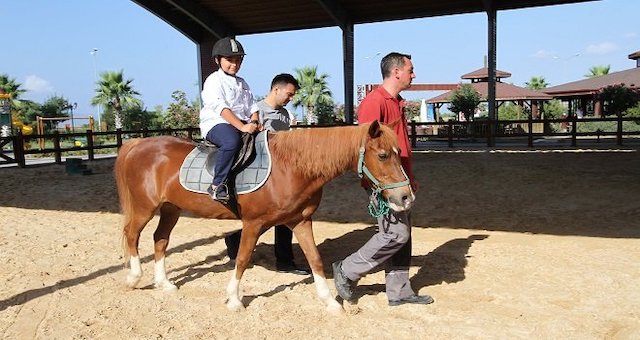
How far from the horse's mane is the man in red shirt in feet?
0.89

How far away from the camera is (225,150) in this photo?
374 cm

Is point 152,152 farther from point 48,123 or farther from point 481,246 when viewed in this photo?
point 48,123

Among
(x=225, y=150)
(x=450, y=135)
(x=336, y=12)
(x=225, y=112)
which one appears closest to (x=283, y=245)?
(x=225, y=150)

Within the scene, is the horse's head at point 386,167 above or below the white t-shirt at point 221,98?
below

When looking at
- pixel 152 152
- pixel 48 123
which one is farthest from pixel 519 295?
pixel 48 123

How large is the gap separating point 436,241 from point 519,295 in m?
1.89

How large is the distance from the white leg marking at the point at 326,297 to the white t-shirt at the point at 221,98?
56.2 inches

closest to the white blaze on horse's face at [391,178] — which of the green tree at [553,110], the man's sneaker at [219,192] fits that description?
the man's sneaker at [219,192]

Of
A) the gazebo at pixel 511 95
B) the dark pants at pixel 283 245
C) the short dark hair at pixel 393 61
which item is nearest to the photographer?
the short dark hair at pixel 393 61

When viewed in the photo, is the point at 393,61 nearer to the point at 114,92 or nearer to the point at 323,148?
the point at 323,148

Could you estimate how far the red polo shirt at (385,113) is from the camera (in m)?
3.62

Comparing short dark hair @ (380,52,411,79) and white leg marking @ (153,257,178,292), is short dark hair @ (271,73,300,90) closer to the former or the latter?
short dark hair @ (380,52,411,79)

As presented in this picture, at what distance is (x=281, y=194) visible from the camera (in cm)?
366

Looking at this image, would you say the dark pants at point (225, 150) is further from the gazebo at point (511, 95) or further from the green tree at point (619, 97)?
the gazebo at point (511, 95)
